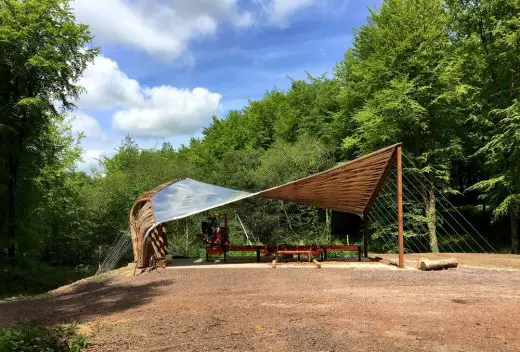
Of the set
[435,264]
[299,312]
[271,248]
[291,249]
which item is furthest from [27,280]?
[435,264]

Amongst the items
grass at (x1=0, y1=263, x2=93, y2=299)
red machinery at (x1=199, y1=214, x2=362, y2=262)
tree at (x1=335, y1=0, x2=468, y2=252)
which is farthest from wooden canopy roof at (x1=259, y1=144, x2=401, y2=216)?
grass at (x1=0, y1=263, x2=93, y2=299)

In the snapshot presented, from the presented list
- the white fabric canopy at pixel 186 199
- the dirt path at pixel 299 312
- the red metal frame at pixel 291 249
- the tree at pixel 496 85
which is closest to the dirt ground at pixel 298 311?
the dirt path at pixel 299 312

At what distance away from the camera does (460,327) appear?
17.3 feet

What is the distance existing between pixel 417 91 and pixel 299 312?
15709mm

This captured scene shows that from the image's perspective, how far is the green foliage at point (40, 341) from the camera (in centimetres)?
420

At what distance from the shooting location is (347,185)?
1282cm

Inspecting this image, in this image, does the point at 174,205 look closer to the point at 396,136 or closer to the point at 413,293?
the point at 413,293

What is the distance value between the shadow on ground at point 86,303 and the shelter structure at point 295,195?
206cm

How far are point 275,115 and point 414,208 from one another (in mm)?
16641

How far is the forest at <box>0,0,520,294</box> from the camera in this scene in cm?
1698

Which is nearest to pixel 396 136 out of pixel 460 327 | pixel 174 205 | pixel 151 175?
pixel 174 205

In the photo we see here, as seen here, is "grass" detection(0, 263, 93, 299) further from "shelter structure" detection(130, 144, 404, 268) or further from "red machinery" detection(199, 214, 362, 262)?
"red machinery" detection(199, 214, 362, 262)

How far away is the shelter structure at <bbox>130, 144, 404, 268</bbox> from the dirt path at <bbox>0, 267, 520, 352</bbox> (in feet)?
6.95

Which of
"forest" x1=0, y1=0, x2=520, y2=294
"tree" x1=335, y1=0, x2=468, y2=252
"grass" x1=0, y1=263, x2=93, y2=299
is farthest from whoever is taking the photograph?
"tree" x1=335, y1=0, x2=468, y2=252
